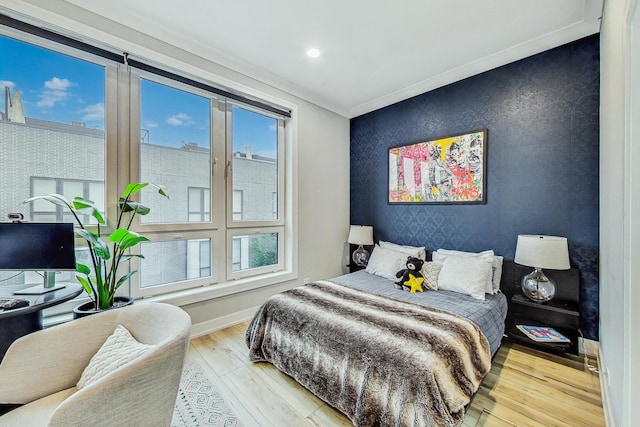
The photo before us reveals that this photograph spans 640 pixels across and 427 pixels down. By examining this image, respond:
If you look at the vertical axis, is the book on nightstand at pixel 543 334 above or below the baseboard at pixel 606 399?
above

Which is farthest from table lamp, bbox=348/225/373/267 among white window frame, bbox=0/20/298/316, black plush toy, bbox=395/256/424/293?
black plush toy, bbox=395/256/424/293

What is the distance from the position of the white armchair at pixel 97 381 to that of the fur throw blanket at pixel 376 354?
931mm

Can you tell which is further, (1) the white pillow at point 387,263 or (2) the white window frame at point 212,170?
(1) the white pillow at point 387,263

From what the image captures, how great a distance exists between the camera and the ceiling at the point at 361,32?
6.92 ft

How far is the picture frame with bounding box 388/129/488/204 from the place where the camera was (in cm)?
298

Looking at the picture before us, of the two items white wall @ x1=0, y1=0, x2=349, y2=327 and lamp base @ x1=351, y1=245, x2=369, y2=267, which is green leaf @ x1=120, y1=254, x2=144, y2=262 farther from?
lamp base @ x1=351, y1=245, x2=369, y2=267

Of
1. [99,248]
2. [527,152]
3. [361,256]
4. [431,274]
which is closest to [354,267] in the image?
[361,256]

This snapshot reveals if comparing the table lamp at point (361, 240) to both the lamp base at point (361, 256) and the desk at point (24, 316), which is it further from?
the desk at point (24, 316)

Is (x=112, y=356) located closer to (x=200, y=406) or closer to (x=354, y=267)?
(x=200, y=406)

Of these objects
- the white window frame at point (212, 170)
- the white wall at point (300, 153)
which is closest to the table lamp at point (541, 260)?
the white wall at point (300, 153)

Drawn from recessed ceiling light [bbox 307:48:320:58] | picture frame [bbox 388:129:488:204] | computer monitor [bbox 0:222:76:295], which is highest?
recessed ceiling light [bbox 307:48:320:58]

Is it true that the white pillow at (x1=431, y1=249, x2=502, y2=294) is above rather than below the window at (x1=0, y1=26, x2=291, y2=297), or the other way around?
below

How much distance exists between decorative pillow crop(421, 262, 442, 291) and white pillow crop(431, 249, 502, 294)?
20cm

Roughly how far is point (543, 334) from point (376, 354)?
176cm
